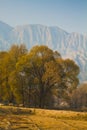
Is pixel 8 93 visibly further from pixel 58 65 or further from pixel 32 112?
pixel 32 112

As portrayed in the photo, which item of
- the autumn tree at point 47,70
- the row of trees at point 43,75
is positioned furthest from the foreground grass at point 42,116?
the row of trees at point 43,75

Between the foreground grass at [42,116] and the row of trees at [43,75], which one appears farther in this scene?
the row of trees at [43,75]

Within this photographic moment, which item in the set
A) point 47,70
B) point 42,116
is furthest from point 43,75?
point 42,116

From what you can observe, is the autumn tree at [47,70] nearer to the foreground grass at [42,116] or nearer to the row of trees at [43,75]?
the row of trees at [43,75]

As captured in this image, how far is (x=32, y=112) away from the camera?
179 feet

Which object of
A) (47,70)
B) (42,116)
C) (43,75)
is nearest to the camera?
(42,116)

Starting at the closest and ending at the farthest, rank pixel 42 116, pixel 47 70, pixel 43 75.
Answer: pixel 42 116
pixel 47 70
pixel 43 75

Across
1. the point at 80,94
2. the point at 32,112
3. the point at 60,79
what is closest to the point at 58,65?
the point at 60,79

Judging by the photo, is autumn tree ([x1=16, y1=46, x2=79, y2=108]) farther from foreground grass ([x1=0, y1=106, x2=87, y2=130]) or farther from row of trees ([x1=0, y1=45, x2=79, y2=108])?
foreground grass ([x1=0, y1=106, x2=87, y2=130])

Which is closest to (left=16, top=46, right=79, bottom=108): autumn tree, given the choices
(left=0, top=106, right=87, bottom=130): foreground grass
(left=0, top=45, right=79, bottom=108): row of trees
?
(left=0, top=45, right=79, bottom=108): row of trees

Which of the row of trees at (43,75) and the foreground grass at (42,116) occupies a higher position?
the row of trees at (43,75)

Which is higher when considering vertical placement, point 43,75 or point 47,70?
point 47,70

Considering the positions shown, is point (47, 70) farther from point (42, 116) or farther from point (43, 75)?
point (42, 116)

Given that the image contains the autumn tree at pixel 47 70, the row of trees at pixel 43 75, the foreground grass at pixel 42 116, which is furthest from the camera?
the row of trees at pixel 43 75
